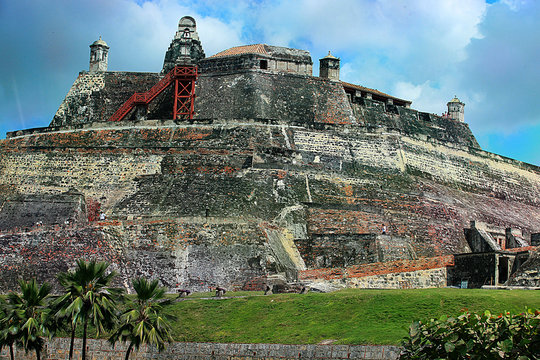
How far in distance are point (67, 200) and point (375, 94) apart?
20289mm

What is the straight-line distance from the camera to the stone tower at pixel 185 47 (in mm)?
40594

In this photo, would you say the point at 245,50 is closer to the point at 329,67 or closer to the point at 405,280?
the point at 329,67

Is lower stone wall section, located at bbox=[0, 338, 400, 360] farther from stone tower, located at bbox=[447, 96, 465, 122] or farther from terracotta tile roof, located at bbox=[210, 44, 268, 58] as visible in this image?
stone tower, located at bbox=[447, 96, 465, 122]

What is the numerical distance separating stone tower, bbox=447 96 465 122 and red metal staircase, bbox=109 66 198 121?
1693 centimetres

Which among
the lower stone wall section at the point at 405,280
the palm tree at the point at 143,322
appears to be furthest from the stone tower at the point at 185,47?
the palm tree at the point at 143,322

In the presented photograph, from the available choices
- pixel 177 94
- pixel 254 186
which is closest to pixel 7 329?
pixel 254 186

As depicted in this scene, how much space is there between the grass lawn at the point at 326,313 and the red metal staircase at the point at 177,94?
18.6 meters

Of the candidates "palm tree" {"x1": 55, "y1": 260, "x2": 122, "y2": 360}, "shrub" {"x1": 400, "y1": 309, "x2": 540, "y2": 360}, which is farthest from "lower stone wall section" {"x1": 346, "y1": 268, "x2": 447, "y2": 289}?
"shrub" {"x1": 400, "y1": 309, "x2": 540, "y2": 360}

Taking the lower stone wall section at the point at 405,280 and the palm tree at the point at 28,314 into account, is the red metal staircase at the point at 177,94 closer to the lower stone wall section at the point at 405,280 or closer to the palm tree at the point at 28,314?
the lower stone wall section at the point at 405,280

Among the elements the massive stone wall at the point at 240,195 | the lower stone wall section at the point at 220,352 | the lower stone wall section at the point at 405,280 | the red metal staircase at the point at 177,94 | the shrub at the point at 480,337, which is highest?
the red metal staircase at the point at 177,94

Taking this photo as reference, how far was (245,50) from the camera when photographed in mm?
40562

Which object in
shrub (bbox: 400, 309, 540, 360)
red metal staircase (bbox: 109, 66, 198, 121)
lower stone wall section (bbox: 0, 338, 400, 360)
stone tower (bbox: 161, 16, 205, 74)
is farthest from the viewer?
stone tower (bbox: 161, 16, 205, 74)

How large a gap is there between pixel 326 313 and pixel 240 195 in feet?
35.9

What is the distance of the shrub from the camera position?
1074cm
